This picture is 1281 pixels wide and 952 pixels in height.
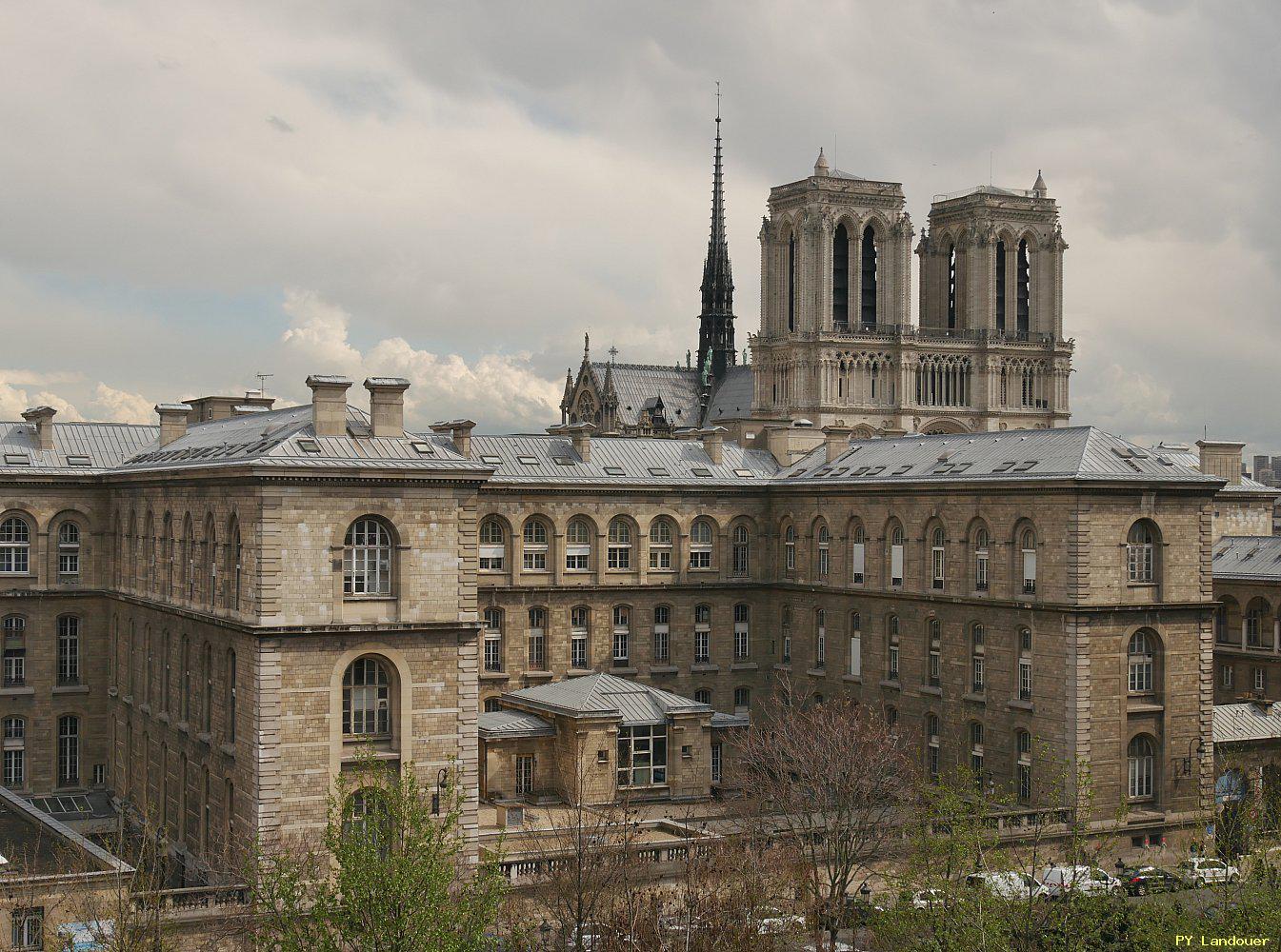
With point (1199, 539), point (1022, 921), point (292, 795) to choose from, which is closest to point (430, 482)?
point (292, 795)

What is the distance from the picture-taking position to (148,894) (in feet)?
155

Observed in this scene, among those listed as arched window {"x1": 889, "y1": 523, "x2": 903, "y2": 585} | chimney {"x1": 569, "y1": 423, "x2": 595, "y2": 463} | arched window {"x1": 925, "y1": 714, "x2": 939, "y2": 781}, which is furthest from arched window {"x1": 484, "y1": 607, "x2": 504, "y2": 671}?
arched window {"x1": 925, "y1": 714, "x2": 939, "y2": 781}

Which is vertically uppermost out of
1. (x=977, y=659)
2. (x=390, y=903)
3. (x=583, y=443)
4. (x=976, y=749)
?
A: (x=583, y=443)

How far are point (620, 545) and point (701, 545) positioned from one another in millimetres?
4611

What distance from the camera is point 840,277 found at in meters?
148

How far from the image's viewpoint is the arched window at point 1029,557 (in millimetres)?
68625

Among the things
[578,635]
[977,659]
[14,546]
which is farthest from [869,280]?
[14,546]

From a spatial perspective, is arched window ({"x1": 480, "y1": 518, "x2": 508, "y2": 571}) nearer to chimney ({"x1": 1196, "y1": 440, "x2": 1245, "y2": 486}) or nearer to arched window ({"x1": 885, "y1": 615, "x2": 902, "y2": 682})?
arched window ({"x1": 885, "y1": 615, "x2": 902, "y2": 682})

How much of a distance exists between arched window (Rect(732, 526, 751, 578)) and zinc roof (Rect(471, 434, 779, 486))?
8.65 ft

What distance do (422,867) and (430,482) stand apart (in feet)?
58.5

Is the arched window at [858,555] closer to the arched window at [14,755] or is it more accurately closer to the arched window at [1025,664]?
the arched window at [1025,664]

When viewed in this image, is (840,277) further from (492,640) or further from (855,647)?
(492,640)

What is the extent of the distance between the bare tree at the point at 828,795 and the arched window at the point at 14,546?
33304 millimetres

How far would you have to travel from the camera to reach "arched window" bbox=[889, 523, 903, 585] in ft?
252
